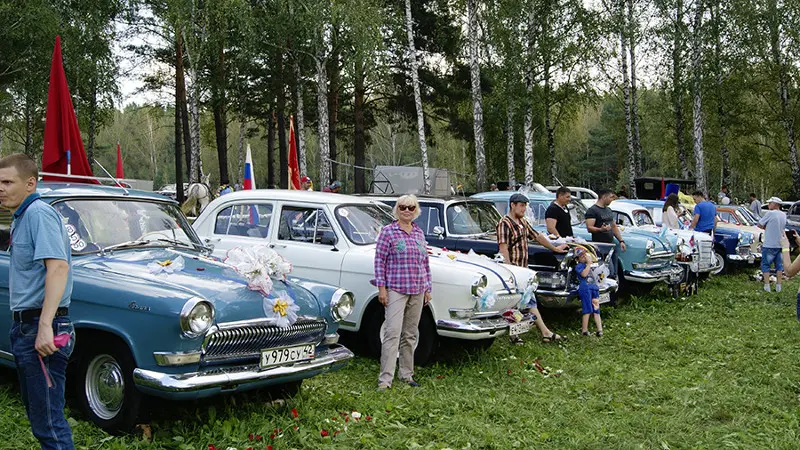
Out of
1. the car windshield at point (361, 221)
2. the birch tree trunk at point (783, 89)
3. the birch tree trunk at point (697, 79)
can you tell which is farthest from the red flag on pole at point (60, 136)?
the birch tree trunk at point (783, 89)

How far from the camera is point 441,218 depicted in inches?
380

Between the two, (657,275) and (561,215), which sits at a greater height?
(561,215)

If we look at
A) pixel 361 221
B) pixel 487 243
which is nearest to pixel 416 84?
pixel 487 243

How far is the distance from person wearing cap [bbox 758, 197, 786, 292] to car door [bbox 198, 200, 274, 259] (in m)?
9.41

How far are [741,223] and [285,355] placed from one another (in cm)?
1606

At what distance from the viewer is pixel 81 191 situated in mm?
5574

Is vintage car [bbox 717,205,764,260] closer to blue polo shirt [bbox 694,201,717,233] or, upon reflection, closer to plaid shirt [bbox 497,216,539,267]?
blue polo shirt [bbox 694,201,717,233]

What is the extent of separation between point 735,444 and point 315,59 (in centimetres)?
2005

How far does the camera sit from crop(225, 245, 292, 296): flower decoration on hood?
198 inches

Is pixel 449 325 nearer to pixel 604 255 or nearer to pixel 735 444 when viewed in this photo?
pixel 735 444

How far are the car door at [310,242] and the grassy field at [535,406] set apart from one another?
110 centimetres

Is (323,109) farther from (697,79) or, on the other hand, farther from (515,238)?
(515,238)

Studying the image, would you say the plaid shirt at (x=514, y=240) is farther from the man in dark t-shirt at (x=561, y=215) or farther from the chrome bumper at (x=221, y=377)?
the chrome bumper at (x=221, y=377)

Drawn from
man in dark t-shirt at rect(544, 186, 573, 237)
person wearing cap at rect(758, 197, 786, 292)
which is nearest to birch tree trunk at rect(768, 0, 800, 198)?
person wearing cap at rect(758, 197, 786, 292)
